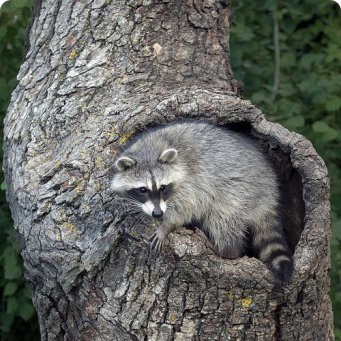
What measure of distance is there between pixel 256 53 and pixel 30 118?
9.39ft

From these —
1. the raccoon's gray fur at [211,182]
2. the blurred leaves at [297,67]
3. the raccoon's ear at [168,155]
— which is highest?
the raccoon's ear at [168,155]

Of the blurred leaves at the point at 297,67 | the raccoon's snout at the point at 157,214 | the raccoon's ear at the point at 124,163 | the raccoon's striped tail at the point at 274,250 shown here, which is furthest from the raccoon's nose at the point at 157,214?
the blurred leaves at the point at 297,67

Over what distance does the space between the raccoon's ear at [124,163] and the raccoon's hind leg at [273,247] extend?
860 mm

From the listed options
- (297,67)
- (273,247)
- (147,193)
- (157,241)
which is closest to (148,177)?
(147,193)

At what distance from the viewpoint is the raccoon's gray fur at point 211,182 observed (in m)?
4.98

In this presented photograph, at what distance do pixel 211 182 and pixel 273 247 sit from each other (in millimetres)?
515

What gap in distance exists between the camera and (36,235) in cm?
500

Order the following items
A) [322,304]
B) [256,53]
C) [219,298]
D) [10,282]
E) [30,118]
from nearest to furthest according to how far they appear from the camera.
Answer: [219,298], [322,304], [30,118], [10,282], [256,53]

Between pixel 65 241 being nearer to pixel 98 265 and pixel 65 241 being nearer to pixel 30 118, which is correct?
pixel 98 265

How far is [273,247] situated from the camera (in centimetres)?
496

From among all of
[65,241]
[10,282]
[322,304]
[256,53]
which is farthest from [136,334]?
[256,53]

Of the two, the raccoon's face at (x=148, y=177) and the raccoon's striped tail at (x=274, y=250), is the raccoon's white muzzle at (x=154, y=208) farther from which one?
the raccoon's striped tail at (x=274, y=250)

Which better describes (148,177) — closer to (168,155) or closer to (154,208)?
(168,155)

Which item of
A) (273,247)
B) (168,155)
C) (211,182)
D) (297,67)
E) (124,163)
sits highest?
(124,163)
